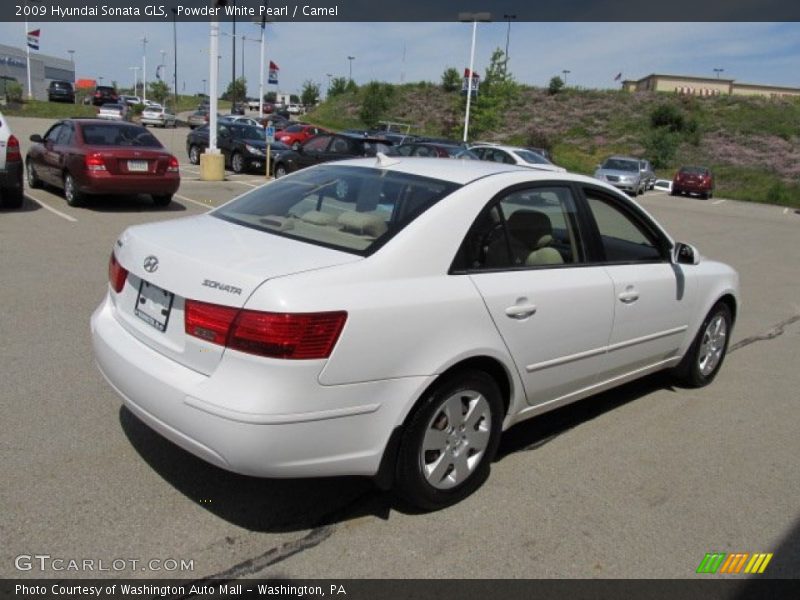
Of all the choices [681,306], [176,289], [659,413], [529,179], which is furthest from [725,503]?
[176,289]

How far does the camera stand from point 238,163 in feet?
69.6

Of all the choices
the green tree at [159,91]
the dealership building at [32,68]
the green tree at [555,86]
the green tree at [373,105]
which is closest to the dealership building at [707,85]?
the green tree at [555,86]

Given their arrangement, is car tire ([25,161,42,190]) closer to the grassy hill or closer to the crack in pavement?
the crack in pavement

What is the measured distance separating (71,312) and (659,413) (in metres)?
4.84

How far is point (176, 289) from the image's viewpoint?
299cm

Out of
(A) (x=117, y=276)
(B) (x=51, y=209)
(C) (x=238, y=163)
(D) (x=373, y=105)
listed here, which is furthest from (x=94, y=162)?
(D) (x=373, y=105)

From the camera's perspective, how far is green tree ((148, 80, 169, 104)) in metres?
89.2

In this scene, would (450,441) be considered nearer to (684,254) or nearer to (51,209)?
(684,254)

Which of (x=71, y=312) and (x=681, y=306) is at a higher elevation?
(x=681, y=306)

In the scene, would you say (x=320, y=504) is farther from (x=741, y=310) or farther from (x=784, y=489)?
(x=741, y=310)

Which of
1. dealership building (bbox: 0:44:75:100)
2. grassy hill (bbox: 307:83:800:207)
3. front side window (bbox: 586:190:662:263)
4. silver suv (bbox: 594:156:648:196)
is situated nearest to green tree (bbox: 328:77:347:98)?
grassy hill (bbox: 307:83:800:207)

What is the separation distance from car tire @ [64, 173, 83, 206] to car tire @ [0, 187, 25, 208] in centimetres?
73

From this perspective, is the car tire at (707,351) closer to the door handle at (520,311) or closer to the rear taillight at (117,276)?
the door handle at (520,311)

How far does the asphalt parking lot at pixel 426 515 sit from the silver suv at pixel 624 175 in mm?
22942
